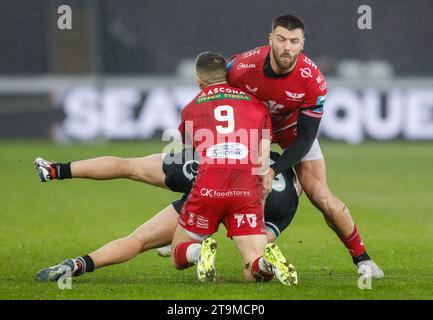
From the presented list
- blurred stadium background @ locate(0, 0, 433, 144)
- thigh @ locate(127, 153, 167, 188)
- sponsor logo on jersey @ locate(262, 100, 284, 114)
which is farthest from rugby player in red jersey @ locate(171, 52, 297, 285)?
blurred stadium background @ locate(0, 0, 433, 144)

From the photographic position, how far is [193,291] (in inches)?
284

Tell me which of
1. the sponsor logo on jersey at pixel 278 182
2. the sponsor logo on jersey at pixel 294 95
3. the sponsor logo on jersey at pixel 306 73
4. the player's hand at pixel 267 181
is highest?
the sponsor logo on jersey at pixel 306 73

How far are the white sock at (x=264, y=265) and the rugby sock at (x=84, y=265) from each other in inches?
54.8

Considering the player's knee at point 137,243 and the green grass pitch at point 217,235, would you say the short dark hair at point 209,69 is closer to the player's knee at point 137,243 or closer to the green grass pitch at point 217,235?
the player's knee at point 137,243

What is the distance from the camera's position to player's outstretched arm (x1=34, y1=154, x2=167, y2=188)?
812cm

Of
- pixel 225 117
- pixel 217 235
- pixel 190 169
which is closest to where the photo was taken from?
pixel 225 117

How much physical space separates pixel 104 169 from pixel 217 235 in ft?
11.7

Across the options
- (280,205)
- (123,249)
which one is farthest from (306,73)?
(123,249)

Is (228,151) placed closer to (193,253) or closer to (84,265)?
(193,253)

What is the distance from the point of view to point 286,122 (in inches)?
336

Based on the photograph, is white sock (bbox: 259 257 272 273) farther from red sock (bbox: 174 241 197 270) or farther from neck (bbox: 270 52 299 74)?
neck (bbox: 270 52 299 74)

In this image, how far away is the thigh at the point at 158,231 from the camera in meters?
8.04

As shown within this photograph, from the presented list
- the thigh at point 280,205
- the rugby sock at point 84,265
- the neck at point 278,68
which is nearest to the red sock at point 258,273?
the thigh at point 280,205
